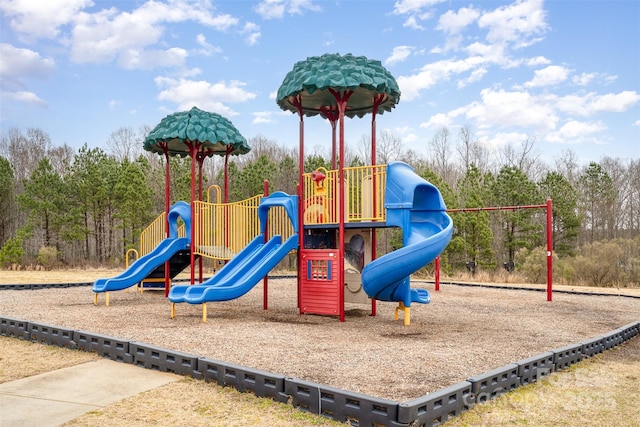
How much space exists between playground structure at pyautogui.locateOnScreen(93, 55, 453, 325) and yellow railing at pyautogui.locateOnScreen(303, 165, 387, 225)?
2 cm

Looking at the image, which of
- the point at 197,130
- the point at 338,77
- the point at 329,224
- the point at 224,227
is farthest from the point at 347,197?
the point at 197,130

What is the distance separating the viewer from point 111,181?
28.3 meters

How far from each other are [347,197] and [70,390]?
609cm

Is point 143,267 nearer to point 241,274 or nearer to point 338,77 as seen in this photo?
point 241,274

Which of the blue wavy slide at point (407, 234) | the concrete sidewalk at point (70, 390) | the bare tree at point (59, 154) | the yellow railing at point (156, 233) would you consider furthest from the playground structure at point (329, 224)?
the bare tree at point (59, 154)

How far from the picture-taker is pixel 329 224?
10.0 m

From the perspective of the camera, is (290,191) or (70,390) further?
(290,191)

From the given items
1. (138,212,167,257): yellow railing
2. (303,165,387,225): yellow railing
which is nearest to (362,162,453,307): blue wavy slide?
(303,165,387,225): yellow railing

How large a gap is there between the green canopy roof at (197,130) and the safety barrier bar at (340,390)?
611 cm

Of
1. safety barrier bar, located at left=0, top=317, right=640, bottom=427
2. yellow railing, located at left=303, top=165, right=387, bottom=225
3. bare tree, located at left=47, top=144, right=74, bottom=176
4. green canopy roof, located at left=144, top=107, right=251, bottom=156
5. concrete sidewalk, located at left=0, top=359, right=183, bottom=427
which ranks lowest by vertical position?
concrete sidewalk, located at left=0, top=359, right=183, bottom=427

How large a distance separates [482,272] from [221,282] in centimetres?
1612

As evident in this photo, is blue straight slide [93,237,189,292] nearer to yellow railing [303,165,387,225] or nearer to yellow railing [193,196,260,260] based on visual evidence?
yellow railing [193,196,260,260]

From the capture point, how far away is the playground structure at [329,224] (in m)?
9.03

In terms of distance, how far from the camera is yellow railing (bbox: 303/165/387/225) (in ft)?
31.4
